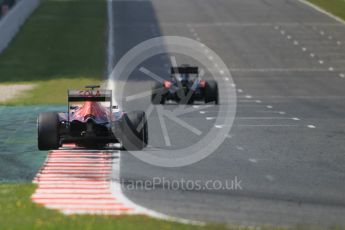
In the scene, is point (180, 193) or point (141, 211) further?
point (180, 193)

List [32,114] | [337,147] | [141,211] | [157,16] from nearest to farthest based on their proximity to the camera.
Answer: [141,211] → [337,147] → [32,114] → [157,16]

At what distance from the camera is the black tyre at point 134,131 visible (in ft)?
77.2

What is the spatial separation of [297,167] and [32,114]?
14.3 metres

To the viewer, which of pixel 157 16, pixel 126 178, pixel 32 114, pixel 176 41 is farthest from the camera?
pixel 157 16

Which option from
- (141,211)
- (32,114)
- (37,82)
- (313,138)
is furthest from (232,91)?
(141,211)

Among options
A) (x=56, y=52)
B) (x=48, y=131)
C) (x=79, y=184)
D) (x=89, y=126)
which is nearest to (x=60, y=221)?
(x=79, y=184)

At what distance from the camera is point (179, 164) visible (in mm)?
22953

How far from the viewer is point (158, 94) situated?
1518 inches

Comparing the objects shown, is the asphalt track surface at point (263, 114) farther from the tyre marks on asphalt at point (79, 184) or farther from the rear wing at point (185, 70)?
the rear wing at point (185, 70)

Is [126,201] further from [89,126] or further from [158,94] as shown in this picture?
[158,94]

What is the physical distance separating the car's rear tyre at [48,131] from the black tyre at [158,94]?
1492 cm

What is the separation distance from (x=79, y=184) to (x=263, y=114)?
16.7 m

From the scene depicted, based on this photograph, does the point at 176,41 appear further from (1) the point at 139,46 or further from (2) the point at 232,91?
(2) the point at 232,91

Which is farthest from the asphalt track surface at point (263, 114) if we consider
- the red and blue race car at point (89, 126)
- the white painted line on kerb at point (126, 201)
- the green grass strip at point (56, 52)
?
the green grass strip at point (56, 52)
